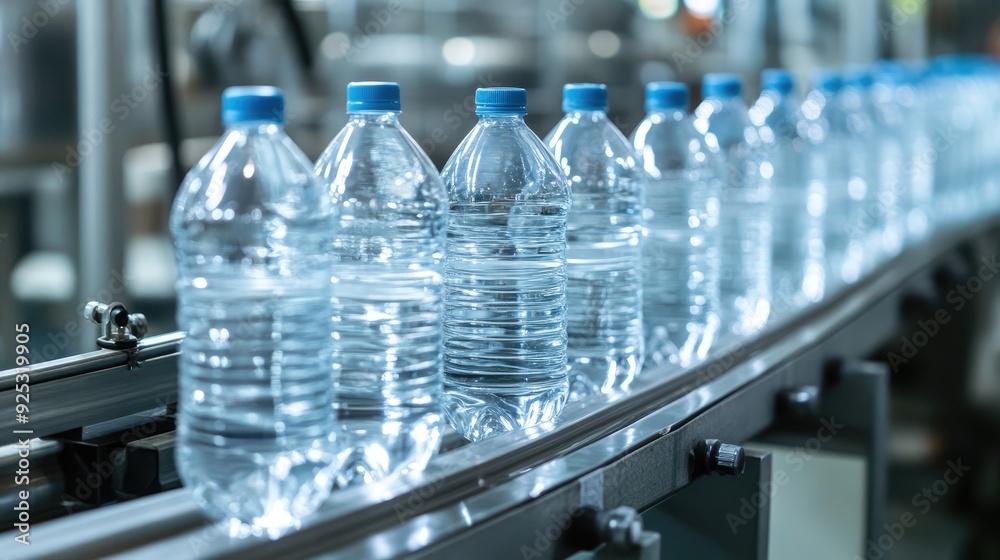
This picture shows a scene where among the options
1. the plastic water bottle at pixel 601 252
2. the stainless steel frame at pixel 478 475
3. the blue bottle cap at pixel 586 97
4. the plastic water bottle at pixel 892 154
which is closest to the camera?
the stainless steel frame at pixel 478 475

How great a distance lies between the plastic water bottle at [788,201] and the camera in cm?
207

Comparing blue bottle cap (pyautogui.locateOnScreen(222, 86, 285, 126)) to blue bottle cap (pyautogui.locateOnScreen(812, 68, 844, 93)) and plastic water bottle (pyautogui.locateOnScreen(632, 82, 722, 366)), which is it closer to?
plastic water bottle (pyautogui.locateOnScreen(632, 82, 722, 366))

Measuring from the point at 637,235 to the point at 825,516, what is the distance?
23.6 inches

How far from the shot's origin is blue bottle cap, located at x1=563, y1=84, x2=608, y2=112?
4.01ft

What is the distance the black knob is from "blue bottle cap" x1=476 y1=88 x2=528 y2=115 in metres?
0.43

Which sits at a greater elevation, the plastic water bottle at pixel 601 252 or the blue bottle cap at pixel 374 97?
the blue bottle cap at pixel 374 97

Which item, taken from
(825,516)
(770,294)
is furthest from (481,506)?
(770,294)

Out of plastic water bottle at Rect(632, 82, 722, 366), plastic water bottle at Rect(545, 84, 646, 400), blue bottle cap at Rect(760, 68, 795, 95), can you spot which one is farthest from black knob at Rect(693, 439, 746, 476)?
blue bottle cap at Rect(760, 68, 795, 95)

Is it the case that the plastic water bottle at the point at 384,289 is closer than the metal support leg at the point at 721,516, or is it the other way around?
the plastic water bottle at the point at 384,289

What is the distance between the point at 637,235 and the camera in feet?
4.71

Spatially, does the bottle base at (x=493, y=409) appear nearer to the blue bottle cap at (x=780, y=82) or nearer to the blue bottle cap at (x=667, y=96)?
the blue bottle cap at (x=667, y=96)

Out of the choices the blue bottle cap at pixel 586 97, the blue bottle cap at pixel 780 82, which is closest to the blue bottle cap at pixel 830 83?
the blue bottle cap at pixel 780 82

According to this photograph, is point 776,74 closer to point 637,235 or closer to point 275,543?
point 637,235

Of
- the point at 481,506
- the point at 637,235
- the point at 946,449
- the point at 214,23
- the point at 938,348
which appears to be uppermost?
the point at 214,23
